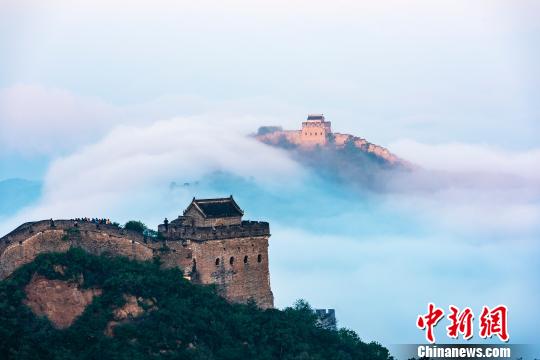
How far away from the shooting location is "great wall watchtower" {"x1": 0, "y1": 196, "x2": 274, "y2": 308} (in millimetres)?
49844

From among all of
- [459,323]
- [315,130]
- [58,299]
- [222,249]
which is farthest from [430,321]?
[315,130]

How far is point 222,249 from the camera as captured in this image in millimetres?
53250

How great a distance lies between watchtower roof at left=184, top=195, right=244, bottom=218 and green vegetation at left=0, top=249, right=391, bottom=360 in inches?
129

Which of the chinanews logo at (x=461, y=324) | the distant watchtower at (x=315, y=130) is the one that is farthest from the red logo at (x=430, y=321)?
the distant watchtower at (x=315, y=130)

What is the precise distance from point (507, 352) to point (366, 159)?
259ft

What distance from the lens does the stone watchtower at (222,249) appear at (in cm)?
5269

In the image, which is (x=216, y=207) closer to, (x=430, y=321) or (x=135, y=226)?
(x=135, y=226)

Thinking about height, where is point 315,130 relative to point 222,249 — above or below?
above

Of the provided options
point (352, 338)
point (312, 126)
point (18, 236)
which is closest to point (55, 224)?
point (18, 236)

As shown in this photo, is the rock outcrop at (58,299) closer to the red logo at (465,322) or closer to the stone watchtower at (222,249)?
the stone watchtower at (222,249)

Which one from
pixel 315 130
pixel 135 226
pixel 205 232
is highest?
pixel 315 130

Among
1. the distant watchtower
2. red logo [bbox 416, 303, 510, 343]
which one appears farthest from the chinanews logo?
the distant watchtower

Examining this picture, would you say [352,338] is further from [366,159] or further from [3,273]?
[366,159]

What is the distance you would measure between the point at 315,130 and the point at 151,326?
8640 cm
